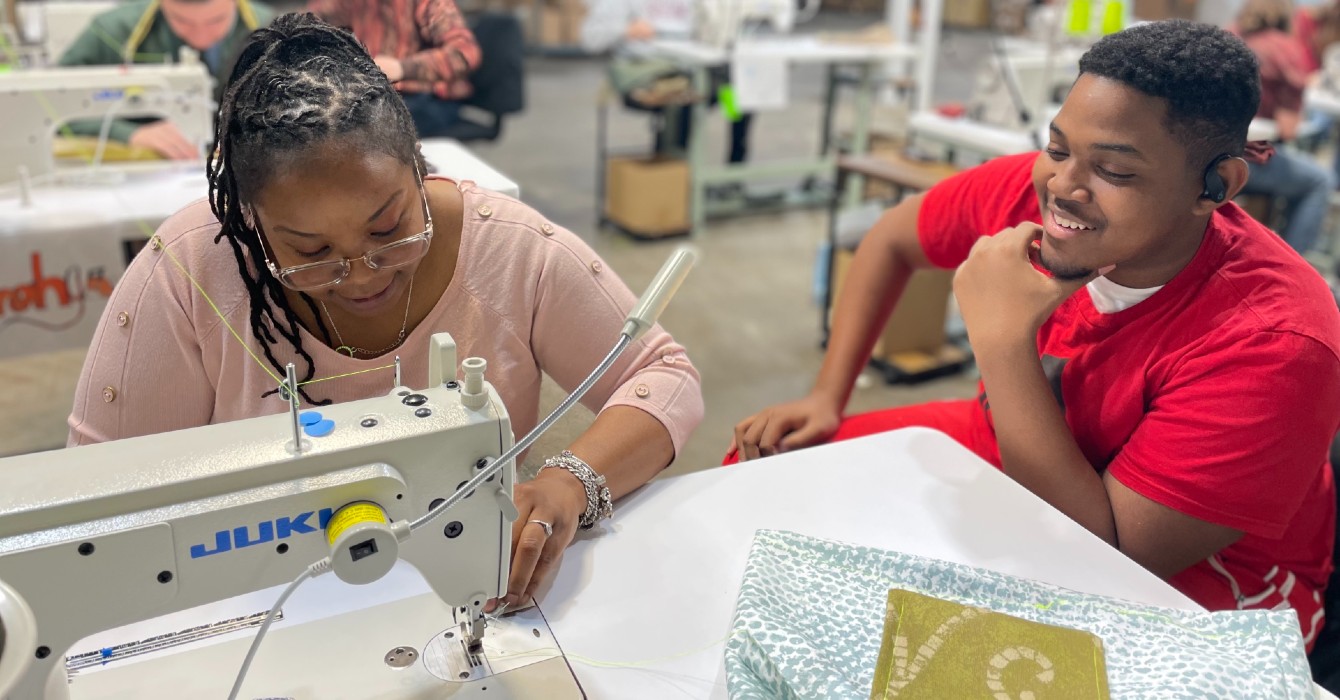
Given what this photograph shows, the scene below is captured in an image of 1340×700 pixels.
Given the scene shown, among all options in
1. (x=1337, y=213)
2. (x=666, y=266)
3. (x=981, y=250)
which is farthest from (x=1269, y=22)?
(x=666, y=266)

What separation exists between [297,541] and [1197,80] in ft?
3.18

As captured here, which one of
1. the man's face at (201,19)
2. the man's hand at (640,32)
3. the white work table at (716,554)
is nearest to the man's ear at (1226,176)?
the white work table at (716,554)

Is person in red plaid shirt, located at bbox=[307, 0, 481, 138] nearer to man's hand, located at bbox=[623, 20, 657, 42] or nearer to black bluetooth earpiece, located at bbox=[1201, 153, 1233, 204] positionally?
black bluetooth earpiece, located at bbox=[1201, 153, 1233, 204]

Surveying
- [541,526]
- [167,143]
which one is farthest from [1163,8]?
[541,526]

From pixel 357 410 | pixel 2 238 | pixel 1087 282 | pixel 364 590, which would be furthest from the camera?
pixel 2 238

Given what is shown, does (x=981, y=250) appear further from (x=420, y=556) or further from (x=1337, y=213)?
(x=1337, y=213)

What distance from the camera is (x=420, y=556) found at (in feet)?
2.81

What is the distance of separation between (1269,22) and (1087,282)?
375 centimetres

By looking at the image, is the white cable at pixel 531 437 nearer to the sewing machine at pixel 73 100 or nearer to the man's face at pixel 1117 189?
the man's face at pixel 1117 189

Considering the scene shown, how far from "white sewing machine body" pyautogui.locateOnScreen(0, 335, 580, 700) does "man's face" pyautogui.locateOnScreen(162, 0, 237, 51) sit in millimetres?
2274

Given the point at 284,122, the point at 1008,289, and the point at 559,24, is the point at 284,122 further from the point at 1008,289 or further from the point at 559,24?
the point at 559,24

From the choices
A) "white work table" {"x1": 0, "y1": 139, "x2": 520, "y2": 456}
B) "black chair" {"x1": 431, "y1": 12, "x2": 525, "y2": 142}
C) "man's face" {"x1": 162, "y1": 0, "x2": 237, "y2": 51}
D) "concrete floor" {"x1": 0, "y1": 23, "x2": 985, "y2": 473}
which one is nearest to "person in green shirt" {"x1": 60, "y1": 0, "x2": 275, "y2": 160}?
"man's face" {"x1": 162, "y1": 0, "x2": 237, "y2": 51}

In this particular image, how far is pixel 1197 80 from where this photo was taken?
1.08 metres

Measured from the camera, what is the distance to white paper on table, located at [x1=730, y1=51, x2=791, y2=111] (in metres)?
4.42
